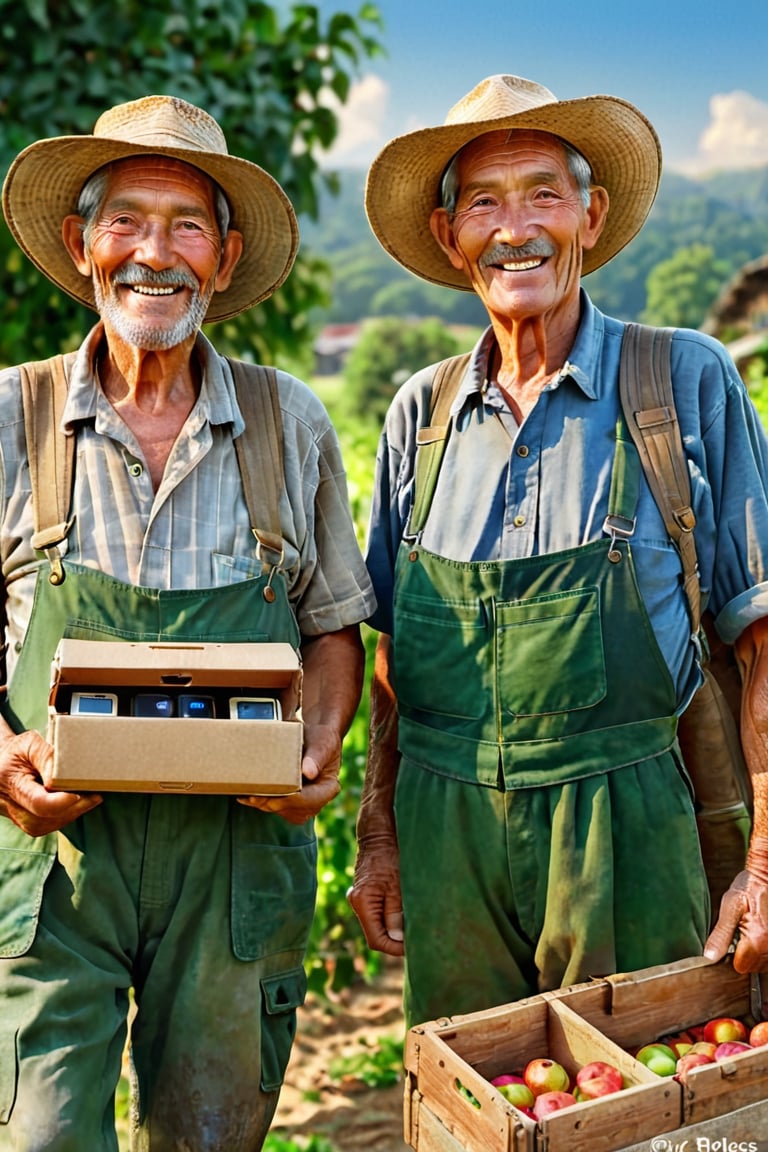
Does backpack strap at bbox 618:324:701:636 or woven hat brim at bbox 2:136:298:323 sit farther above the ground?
woven hat brim at bbox 2:136:298:323

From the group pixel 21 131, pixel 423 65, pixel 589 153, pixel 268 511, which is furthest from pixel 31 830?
pixel 423 65

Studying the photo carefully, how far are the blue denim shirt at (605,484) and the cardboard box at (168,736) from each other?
604 mm

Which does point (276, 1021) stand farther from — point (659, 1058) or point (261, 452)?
point (261, 452)

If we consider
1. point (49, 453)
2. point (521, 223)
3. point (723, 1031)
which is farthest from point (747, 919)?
point (49, 453)

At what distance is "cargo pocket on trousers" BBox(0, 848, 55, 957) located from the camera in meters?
2.19

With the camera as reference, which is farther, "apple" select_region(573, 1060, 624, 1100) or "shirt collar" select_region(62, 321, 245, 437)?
"shirt collar" select_region(62, 321, 245, 437)

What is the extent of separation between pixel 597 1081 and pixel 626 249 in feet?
6.63

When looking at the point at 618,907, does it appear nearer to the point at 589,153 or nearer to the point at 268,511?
the point at 268,511

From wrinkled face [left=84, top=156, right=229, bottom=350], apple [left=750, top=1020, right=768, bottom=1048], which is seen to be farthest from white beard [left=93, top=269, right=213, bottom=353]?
apple [left=750, top=1020, right=768, bottom=1048]

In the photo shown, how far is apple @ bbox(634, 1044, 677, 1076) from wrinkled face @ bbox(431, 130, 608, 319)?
1405 mm

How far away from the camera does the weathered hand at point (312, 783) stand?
7.24 feet

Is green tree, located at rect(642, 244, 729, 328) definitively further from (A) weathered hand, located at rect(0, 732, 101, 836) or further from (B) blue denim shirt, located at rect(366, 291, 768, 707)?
(A) weathered hand, located at rect(0, 732, 101, 836)

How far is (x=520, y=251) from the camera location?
247 cm

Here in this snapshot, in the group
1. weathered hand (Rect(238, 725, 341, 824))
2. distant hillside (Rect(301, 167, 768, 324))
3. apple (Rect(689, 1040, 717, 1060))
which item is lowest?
apple (Rect(689, 1040, 717, 1060))
